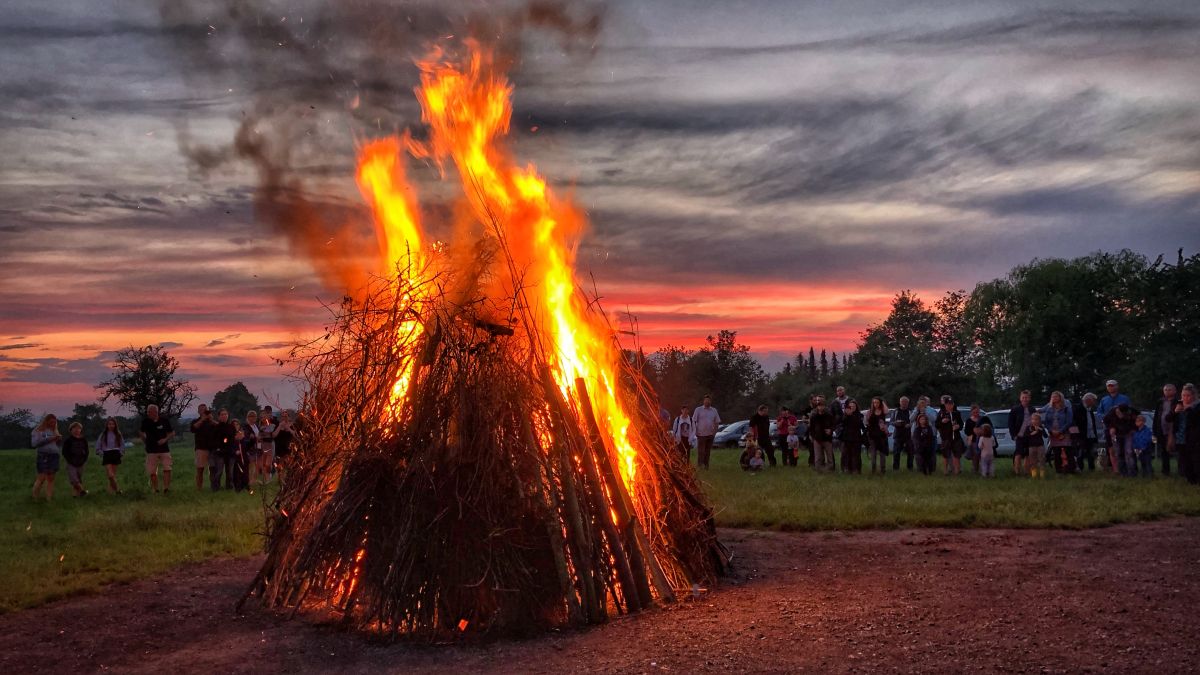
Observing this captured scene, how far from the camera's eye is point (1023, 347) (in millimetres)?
53844

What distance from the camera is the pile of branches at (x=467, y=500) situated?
22.9 ft

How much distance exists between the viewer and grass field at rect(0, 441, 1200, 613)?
10102mm

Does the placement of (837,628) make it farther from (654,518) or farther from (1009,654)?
(654,518)

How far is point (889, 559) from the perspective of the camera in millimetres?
9430

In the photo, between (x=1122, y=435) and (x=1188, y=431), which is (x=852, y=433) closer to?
(x=1122, y=435)

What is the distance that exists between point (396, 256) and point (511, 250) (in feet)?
3.62

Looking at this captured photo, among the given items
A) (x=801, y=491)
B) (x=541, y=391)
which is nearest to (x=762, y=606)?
(x=541, y=391)

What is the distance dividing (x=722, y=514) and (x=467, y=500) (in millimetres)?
6548

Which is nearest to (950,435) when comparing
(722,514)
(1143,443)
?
(1143,443)

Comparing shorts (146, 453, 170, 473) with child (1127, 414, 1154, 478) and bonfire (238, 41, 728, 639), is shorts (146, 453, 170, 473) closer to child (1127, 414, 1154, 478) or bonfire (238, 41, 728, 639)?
bonfire (238, 41, 728, 639)

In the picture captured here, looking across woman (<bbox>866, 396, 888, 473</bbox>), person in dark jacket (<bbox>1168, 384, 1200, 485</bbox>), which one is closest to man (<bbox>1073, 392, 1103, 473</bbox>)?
person in dark jacket (<bbox>1168, 384, 1200, 485</bbox>)

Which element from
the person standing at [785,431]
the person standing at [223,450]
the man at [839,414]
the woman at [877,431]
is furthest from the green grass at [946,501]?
the person standing at [223,450]

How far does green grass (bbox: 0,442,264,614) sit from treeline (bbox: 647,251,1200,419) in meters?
20.3

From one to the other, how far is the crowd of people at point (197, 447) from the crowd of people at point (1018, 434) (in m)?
8.22
